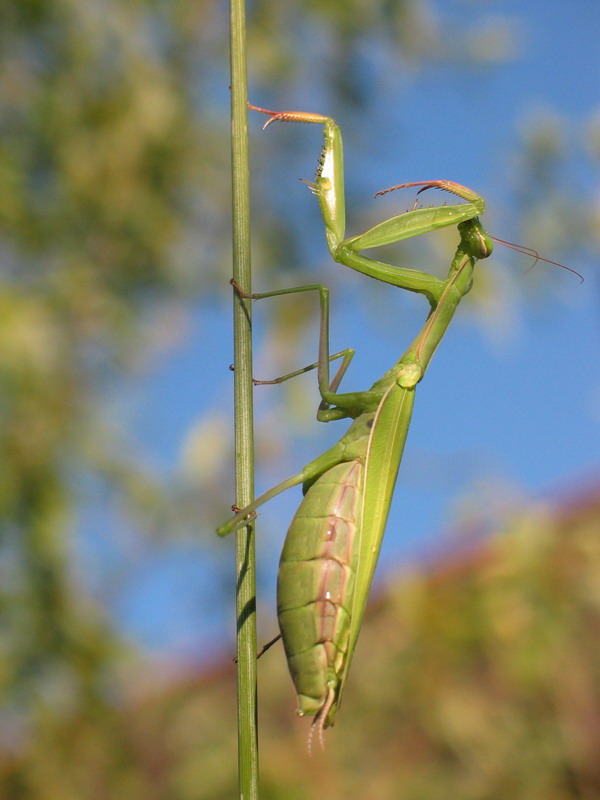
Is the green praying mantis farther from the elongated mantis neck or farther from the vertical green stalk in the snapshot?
the vertical green stalk

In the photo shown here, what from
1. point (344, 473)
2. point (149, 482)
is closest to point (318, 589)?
point (344, 473)

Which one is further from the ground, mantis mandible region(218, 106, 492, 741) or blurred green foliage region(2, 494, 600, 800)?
mantis mandible region(218, 106, 492, 741)

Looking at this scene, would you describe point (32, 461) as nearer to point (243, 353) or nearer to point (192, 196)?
point (192, 196)

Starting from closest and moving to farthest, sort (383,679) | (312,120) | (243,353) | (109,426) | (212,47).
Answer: (243,353), (312,120), (383,679), (109,426), (212,47)

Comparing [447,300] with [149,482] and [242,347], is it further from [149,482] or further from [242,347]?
[149,482]

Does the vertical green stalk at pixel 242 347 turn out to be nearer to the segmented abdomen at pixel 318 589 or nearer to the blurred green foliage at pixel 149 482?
the segmented abdomen at pixel 318 589

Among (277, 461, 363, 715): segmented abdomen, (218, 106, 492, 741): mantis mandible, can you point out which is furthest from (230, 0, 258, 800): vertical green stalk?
(277, 461, 363, 715): segmented abdomen

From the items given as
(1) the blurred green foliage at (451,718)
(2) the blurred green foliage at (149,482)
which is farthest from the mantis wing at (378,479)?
(1) the blurred green foliage at (451,718)

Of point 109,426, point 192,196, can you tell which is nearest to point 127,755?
point 109,426
